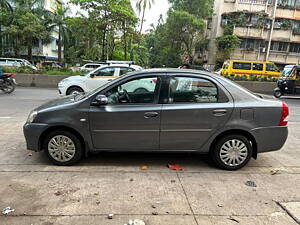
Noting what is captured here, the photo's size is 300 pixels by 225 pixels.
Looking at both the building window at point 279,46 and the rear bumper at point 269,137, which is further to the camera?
the building window at point 279,46

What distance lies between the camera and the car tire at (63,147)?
387 centimetres

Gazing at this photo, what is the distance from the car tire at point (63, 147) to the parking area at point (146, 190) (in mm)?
136

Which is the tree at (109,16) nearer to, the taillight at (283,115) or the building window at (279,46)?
the taillight at (283,115)

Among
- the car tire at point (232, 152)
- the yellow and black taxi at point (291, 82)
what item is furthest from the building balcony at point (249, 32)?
the car tire at point (232, 152)

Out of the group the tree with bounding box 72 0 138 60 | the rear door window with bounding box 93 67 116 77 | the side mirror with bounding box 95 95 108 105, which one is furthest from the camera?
the tree with bounding box 72 0 138 60

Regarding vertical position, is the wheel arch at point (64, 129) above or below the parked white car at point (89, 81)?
below

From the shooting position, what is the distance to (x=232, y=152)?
393 cm

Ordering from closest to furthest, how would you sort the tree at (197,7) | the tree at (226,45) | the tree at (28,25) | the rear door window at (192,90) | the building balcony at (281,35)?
the rear door window at (192,90)
the tree at (28,25)
the tree at (226,45)
the tree at (197,7)
the building balcony at (281,35)

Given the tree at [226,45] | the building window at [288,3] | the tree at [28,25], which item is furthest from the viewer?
the building window at [288,3]

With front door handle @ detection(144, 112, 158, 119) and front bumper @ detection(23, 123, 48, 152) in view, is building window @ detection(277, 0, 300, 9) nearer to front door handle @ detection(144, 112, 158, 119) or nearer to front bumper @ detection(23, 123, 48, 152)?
front door handle @ detection(144, 112, 158, 119)

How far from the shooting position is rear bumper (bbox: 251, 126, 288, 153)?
3.86 m

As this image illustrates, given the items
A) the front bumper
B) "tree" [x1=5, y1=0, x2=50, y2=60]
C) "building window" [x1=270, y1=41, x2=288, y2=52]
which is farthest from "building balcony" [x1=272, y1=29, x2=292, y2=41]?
the front bumper

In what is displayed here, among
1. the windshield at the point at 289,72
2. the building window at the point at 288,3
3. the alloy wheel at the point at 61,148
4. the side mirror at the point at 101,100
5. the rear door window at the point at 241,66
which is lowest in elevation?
the alloy wheel at the point at 61,148

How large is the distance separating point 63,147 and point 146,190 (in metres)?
1.53
